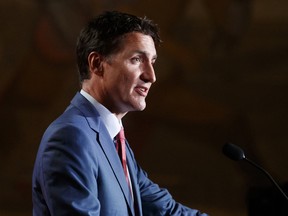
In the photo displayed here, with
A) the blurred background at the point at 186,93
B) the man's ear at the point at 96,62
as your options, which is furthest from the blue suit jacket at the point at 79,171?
the blurred background at the point at 186,93

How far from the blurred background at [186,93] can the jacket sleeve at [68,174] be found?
8.40 feet

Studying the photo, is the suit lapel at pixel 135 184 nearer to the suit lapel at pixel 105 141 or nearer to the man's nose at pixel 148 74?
the suit lapel at pixel 105 141

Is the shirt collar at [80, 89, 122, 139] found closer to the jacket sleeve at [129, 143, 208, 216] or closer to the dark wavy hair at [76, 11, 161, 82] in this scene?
the dark wavy hair at [76, 11, 161, 82]

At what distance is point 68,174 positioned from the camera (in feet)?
5.19

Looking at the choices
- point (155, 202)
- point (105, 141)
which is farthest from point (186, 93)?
point (105, 141)

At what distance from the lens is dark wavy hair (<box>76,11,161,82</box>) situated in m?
1.93


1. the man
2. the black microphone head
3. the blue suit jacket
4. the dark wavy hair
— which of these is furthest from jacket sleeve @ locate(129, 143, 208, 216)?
the dark wavy hair

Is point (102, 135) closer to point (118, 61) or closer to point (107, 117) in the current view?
point (107, 117)

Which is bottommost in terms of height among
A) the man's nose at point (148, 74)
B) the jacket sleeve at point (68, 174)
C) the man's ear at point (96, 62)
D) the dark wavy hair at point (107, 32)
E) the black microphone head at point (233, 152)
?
the jacket sleeve at point (68, 174)

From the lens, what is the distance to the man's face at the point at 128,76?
1.90m

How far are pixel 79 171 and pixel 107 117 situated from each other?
34cm

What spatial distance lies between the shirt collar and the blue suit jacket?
23 millimetres

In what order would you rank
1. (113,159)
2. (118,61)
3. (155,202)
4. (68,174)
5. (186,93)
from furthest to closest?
(186,93) → (155,202) → (118,61) → (113,159) → (68,174)

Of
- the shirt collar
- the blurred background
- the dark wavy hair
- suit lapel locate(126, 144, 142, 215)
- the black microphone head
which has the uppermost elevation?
the blurred background
